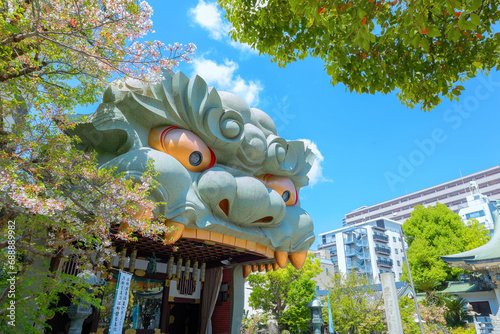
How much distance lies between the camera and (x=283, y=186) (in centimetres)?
1288

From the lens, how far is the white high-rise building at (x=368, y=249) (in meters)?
54.5

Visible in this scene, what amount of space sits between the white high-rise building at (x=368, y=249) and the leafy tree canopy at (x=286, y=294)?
109 feet

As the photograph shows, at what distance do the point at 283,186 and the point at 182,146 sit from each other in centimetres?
447

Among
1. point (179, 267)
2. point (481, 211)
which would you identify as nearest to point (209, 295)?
point (179, 267)

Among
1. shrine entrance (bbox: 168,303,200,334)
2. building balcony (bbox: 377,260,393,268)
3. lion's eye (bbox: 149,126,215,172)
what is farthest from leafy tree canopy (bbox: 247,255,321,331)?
building balcony (bbox: 377,260,393,268)

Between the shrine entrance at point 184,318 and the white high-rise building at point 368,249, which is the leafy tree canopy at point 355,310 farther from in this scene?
the white high-rise building at point 368,249

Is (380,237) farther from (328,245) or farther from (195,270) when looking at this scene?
(195,270)

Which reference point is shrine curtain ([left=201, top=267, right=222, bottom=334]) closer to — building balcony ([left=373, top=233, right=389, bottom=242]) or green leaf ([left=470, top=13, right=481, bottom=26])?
green leaf ([left=470, top=13, right=481, bottom=26])

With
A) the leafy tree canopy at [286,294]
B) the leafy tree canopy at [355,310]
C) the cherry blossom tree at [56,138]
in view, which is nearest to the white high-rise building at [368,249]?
the leafy tree canopy at [286,294]

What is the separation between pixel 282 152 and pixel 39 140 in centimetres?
843

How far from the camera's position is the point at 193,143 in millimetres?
10555

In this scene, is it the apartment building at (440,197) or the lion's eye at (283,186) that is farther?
the apartment building at (440,197)

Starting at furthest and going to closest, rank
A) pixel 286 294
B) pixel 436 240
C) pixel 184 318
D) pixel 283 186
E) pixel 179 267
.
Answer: pixel 436 240 < pixel 286 294 < pixel 184 318 < pixel 179 267 < pixel 283 186

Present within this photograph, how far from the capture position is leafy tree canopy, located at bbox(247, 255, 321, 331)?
73.5ft
